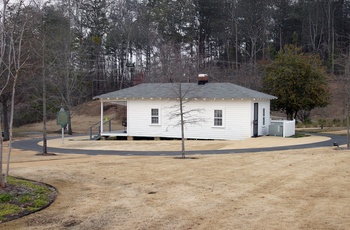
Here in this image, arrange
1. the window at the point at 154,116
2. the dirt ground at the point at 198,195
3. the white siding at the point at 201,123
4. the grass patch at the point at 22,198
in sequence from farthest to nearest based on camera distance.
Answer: the window at the point at 154,116 < the white siding at the point at 201,123 < the grass patch at the point at 22,198 < the dirt ground at the point at 198,195

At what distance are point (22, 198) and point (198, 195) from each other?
13.5 feet

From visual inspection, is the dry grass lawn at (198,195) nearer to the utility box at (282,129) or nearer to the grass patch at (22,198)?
the grass patch at (22,198)

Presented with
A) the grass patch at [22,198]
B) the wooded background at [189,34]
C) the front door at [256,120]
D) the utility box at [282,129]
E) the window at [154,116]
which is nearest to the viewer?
the grass patch at [22,198]

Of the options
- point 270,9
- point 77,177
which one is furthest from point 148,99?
point 270,9

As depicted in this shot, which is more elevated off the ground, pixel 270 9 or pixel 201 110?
pixel 270 9

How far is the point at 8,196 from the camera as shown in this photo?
991 cm

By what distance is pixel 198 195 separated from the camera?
10500 millimetres

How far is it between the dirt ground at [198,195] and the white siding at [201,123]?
1170cm

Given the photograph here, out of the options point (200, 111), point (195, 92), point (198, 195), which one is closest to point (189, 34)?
point (195, 92)

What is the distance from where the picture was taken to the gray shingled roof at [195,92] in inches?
1144

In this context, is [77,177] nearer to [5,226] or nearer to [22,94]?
[5,226]

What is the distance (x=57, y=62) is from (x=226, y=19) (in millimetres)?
26068

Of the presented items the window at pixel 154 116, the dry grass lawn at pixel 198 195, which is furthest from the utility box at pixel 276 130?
the dry grass lawn at pixel 198 195

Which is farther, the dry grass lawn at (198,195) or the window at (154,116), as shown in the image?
the window at (154,116)
